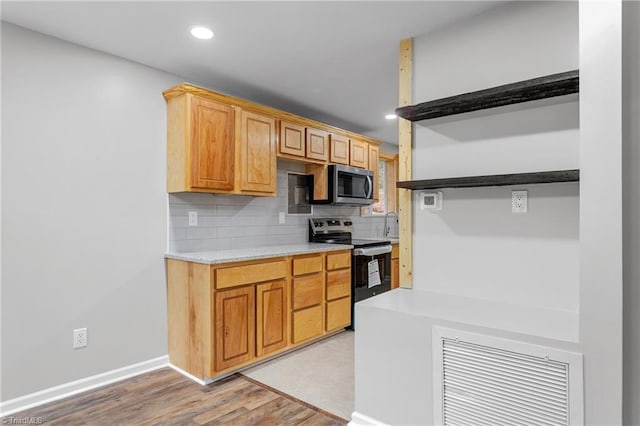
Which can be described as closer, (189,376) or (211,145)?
(189,376)

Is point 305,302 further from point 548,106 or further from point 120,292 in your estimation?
point 548,106

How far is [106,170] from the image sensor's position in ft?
8.93

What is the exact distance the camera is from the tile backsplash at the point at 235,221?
125 inches

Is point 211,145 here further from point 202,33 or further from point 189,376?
point 189,376

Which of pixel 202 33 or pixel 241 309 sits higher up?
pixel 202 33

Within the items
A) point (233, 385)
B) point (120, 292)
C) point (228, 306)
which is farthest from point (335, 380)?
point (120, 292)

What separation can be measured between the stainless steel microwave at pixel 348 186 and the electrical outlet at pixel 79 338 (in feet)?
8.18

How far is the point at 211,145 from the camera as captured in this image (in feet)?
9.83

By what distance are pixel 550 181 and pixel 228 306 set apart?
7.22ft

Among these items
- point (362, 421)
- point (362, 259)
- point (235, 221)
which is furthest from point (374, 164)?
point (362, 421)

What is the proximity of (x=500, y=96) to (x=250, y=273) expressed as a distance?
2.07m

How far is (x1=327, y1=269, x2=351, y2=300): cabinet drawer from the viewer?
365cm

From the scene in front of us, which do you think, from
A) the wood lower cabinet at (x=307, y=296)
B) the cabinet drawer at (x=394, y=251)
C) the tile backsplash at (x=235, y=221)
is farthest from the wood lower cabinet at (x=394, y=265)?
the wood lower cabinet at (x=307, y=296)

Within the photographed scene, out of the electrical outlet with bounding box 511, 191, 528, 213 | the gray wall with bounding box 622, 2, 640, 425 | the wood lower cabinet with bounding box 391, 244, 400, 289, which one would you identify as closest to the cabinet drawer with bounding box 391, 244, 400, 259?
the wood lower cabinet with bounding box 391, 244, 400, 289
